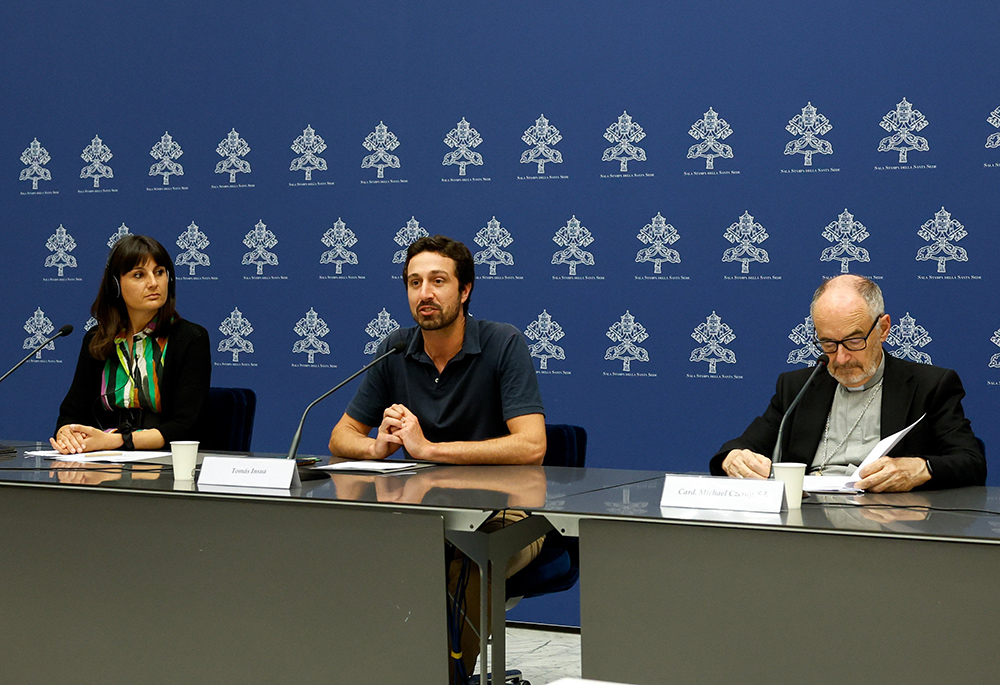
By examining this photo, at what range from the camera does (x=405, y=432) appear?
249 cm

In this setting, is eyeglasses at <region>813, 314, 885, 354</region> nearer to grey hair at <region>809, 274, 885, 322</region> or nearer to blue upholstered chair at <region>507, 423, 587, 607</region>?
grey hair at <region>809, 274, 885, 322</region>

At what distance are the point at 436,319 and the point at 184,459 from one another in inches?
31.7

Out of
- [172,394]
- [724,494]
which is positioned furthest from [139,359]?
[724,494]

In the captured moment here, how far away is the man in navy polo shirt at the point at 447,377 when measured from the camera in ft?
8.75

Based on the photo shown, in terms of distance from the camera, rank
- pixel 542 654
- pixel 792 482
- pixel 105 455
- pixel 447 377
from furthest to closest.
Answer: pixel 542 654, pixel 447 377, pixel 105 455, pixel 792 482

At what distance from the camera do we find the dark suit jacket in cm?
209

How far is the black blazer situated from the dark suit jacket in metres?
1.53

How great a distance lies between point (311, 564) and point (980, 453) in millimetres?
1434

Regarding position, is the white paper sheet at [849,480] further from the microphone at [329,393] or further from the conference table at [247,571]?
the microphone at [329,393]

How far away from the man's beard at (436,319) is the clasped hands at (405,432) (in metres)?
0.28

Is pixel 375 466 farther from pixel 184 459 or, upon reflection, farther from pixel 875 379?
pixel 875 379

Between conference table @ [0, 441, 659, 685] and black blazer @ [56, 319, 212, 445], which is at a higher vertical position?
black blazer @ [56, 319, 212, 445]

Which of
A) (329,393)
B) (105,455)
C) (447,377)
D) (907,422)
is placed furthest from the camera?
(447,377)

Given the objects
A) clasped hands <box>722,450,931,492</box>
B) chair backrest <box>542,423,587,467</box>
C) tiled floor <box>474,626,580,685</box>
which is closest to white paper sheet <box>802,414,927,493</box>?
clasped hands <box>722,450,931,492</box>
